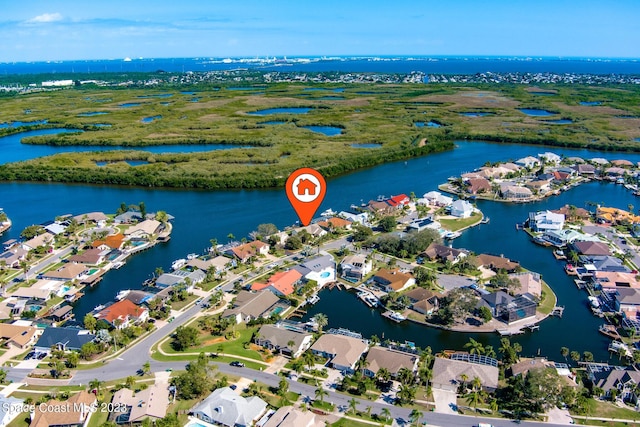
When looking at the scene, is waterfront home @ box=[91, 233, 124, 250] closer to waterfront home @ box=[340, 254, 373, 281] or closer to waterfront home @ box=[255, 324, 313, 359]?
waterfront home @ box=[255, 324, 313, 359]

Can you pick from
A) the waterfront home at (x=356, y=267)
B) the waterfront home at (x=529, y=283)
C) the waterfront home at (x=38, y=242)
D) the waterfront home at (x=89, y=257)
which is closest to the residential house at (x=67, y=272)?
the waterfront home at (x=89, y=257)

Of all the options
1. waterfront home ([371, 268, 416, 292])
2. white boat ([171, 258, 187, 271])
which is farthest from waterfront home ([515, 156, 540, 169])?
white boat ([171, 258, 187, 271])

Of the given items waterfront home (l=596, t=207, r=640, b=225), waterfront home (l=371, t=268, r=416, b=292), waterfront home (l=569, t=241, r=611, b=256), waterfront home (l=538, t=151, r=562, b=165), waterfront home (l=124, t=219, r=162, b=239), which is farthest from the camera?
waterfront home (l=538, t=151, r=562, b=165)

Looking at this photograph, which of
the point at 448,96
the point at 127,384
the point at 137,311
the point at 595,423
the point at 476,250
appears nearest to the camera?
the point at 595,423

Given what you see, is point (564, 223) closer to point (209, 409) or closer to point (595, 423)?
point (595, 423)

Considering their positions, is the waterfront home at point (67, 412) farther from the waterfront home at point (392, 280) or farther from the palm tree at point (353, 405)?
the waterfront home at point (392, 280)

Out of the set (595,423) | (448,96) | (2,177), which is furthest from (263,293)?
(448,96)
